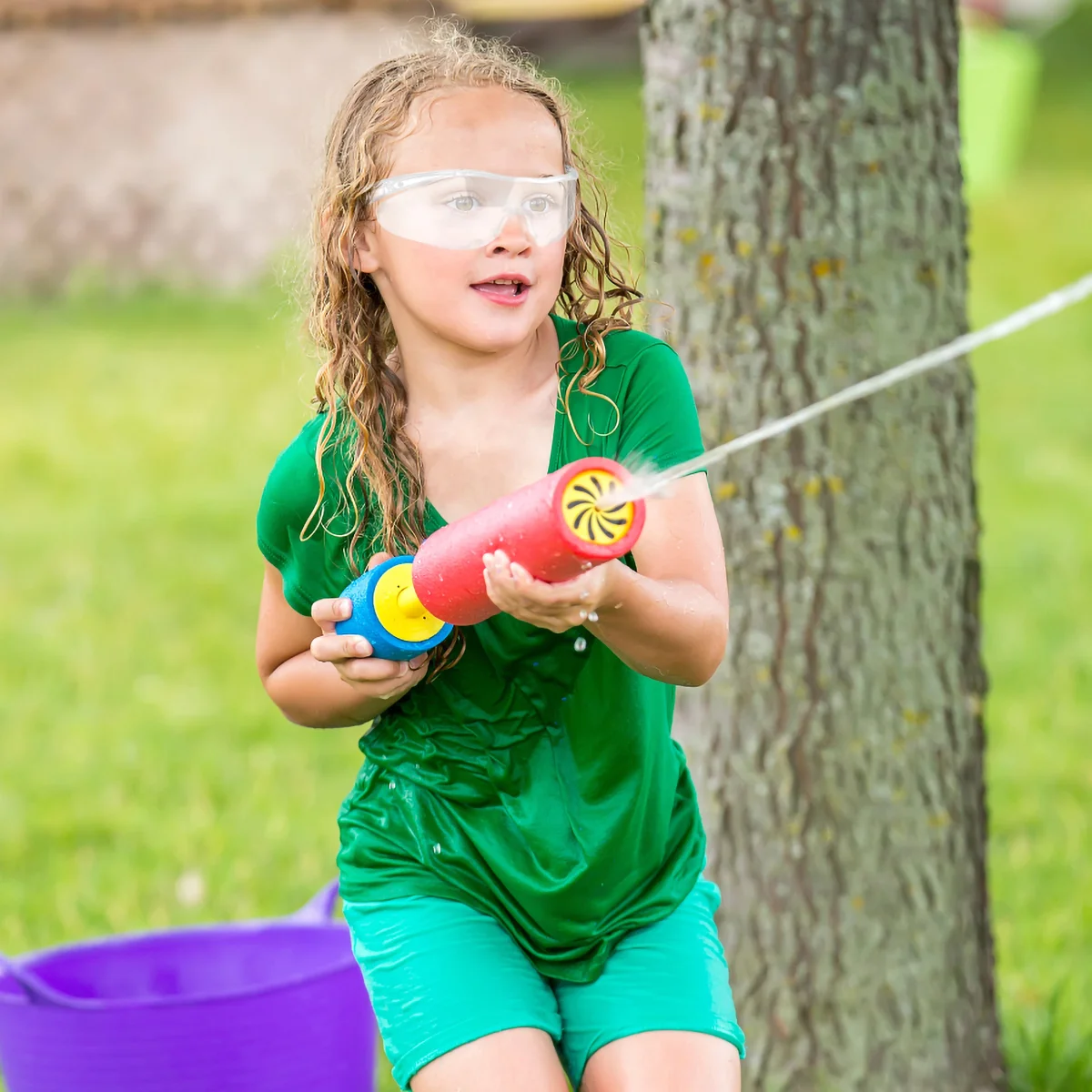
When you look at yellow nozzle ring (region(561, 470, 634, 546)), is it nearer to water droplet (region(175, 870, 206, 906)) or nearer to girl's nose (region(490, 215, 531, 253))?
girl's nose (region(490, 215, 531, 253))

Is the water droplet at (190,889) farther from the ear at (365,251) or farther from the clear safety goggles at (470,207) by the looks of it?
the clear safety goggles at (470,207)

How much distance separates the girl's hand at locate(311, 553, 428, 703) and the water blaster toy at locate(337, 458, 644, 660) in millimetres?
12

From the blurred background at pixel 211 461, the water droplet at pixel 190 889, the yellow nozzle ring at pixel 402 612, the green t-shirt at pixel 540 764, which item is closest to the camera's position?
the yellow nozzle ring at pixel 402 612

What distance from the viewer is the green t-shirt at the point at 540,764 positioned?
2.14 m

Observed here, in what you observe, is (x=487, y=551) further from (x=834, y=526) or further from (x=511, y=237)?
(x=834, y=526)

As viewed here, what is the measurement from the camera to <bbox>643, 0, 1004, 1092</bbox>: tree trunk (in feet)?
9.22

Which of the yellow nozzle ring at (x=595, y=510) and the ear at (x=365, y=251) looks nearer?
the yellow nozzle ring at (x=595, y=510)

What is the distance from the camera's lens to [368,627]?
2.04 m

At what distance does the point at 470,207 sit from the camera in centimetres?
209

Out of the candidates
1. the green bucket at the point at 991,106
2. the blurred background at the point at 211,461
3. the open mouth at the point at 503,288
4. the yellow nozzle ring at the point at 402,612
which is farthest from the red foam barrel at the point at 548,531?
the green bucket at the point at 991,106

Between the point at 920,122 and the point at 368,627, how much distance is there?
1.34 metres

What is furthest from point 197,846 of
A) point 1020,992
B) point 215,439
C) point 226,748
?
point 215,439

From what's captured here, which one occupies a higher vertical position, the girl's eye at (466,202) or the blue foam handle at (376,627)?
the girl's eye at (466,202)

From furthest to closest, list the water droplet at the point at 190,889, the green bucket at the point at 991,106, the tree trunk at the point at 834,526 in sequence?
the green bucket at the point at 991,106 → the water droplet at the point at 190,889 → the tree trunk at the point at 834,526
